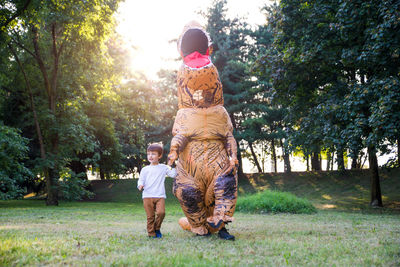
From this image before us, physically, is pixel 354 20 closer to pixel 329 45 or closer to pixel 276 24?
pixel 329 45

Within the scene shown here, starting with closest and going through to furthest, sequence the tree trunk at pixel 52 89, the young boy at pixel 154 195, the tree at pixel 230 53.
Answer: the young boy at pixel 154 195, the tree trunk at pixel 52 89, the tree at pixel 230 53

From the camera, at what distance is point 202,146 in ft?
18.5

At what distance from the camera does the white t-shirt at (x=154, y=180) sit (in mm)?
5593

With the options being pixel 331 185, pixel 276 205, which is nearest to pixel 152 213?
pixel 276 205

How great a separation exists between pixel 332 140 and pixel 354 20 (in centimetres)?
377

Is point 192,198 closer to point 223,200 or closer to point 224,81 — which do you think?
point 223,200

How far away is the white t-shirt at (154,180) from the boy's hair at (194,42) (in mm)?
1960

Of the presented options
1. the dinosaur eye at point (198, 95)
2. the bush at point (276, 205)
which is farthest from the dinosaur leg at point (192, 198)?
the bush at point (276, 205)

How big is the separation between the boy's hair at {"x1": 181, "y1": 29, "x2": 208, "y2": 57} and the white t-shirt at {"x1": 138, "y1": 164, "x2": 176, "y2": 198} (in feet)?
6.43

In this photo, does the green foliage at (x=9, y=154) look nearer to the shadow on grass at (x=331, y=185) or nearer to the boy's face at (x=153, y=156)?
the boy's face at (x=153, y=156)

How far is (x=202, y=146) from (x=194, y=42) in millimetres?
1727

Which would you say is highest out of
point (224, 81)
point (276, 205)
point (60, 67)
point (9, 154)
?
point (224, 81)

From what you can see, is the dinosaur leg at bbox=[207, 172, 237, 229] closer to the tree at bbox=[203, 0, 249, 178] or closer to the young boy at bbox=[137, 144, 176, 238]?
the young boy at bbox=[137, 144, 176, 238]

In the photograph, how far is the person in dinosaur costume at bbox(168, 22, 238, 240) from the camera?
17.7ft
